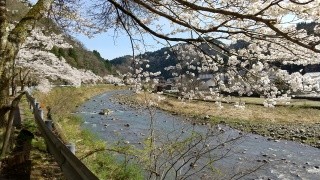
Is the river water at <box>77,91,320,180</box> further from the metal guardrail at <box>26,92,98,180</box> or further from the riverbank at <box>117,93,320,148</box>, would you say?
the metal guardrail at <box>26,92,98,180</box>

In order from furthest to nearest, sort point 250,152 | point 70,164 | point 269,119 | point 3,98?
point 269,119 → point 250,152 → point 3,98 → point 70,164

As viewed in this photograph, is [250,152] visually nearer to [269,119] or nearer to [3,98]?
[3,98]

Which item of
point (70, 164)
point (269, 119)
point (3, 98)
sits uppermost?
point (3, 98)

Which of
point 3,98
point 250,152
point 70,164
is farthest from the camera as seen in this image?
point 250,152

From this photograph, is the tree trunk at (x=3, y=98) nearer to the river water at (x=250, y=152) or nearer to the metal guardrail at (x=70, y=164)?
the metal guardrail at (x=70, y=164)

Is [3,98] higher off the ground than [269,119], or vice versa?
[3,98]

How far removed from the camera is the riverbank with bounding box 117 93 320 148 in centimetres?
2156

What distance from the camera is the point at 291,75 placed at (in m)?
5.11

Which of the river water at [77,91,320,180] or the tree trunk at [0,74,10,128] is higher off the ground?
the tree trunk at [0,74,10,128]

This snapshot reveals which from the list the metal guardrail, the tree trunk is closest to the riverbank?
the tree trunk

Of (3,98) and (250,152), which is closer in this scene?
(3,98)

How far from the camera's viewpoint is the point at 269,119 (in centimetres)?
2902

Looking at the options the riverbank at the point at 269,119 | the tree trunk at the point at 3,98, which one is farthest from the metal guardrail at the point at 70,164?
the riverbank at the point at 269,119

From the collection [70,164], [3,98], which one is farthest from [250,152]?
[70,164]
